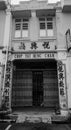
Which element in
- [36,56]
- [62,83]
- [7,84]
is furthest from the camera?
[36,56]

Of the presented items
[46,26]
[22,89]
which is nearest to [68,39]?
[46,26]

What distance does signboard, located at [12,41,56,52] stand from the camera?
8.28 meters

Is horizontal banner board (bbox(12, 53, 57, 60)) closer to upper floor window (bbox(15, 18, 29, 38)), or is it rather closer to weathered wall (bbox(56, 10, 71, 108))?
weathered wall (bbox(56, 10, 71, 108))

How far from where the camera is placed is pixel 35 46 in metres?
8.32

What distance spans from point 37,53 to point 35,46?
0.50 metres

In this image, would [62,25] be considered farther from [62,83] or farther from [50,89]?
[50,89]

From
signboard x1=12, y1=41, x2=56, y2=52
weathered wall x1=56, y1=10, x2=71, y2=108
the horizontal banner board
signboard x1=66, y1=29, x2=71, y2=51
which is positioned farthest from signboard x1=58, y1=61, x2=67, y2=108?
signboard x1=12, y1=41, x2=56, y2=52

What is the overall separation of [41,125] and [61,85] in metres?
2.61

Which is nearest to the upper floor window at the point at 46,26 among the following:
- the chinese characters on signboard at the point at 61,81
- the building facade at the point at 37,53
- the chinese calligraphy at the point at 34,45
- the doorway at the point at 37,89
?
the building facade at the point at 37,53

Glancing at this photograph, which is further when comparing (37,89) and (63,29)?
(37,89)

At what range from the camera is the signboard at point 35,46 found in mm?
8281

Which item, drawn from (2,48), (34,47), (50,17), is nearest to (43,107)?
(34,47)

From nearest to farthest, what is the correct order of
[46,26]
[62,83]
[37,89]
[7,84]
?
[62,83]
[7,84]
[46,26]
[37,89]

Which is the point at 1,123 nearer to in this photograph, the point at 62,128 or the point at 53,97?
the point at 62,128
